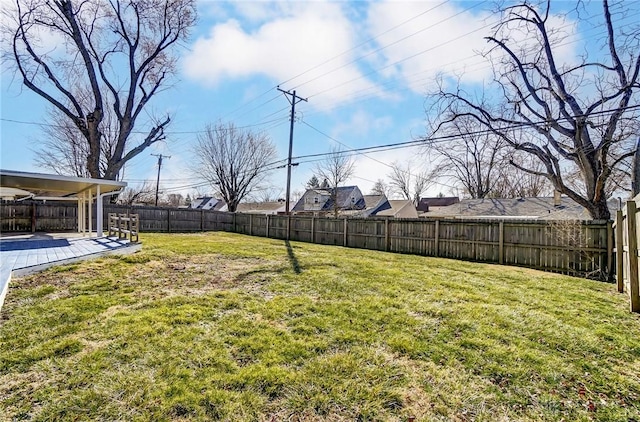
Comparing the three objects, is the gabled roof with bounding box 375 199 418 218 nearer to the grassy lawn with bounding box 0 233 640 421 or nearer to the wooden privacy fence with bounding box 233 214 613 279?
the wooden privacy fence with bounding box 233 214 613 279

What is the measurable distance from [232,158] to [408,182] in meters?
20.6

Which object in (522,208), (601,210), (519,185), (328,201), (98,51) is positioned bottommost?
(601,210)

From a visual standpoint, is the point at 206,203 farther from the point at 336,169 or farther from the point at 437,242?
the point at 437,242

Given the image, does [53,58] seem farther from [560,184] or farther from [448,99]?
[560,184]

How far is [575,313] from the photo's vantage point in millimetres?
4250

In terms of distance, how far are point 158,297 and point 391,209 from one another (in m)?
28.3

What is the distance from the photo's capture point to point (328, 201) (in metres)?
32.9

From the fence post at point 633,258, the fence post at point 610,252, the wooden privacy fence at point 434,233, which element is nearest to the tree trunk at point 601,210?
the wooden privacy fence at point 434,233

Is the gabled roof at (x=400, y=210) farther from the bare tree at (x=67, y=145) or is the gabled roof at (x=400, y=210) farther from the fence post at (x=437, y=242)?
the bare tree at (x=67, y=145)

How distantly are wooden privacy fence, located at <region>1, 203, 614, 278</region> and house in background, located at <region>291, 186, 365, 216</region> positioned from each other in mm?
14200

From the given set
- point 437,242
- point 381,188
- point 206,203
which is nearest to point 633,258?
point 437,242

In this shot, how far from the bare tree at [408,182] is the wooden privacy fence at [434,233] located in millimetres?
22795

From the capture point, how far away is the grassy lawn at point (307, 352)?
227 centimetres

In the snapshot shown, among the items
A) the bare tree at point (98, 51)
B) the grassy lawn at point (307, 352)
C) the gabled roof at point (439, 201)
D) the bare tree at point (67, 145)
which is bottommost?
the grassy lawn at point (307, 352)
